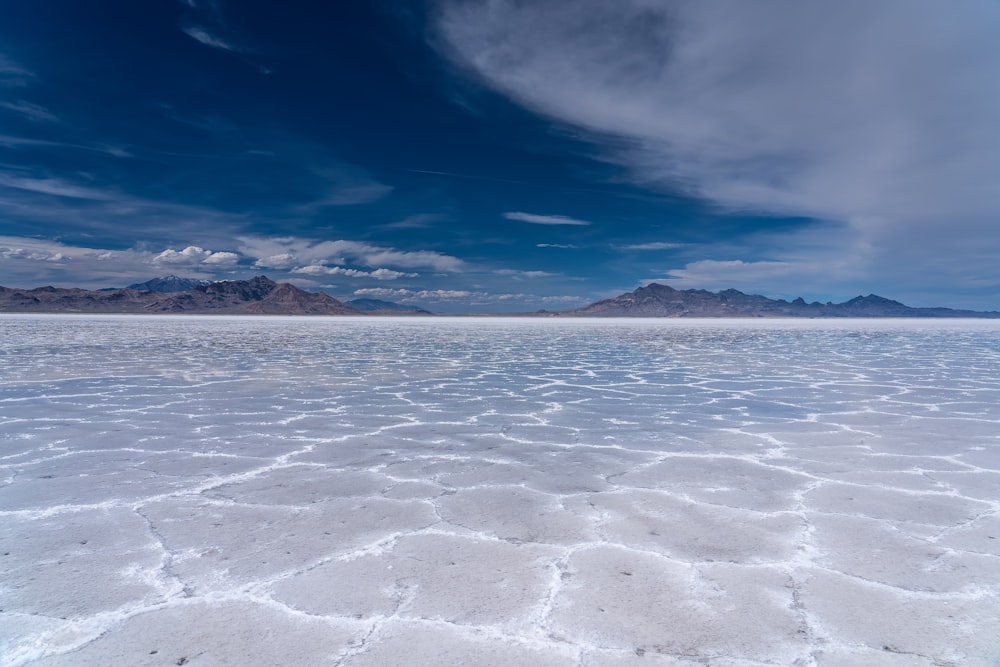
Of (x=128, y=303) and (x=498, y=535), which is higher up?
(x=498, y=535)

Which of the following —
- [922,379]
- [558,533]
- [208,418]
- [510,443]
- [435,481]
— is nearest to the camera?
[558,533]

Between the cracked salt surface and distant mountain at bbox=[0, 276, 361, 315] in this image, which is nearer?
the cracked salt surface

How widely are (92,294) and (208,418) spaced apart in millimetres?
212046

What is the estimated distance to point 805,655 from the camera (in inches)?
88.0

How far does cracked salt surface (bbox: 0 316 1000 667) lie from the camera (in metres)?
2.35

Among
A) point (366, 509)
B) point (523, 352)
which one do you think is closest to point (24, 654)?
point (366, 509)

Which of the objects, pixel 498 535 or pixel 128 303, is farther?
pixel 128 303

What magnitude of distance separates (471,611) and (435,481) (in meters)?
1.98

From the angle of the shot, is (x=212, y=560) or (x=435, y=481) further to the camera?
(x=435, y=481)

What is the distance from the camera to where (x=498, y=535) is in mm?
3424

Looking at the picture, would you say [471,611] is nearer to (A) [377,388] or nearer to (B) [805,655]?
(B) [805,655]

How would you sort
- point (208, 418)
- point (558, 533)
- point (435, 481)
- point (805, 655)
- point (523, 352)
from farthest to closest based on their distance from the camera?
1. point (523, 352)
2. point (208, 418)
3. point (435, 481)
4. point (558, 533)
5. point (805, 655)

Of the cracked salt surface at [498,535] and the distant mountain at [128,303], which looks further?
the distant mountain at [128,303]

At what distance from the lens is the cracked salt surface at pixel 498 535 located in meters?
2.35
